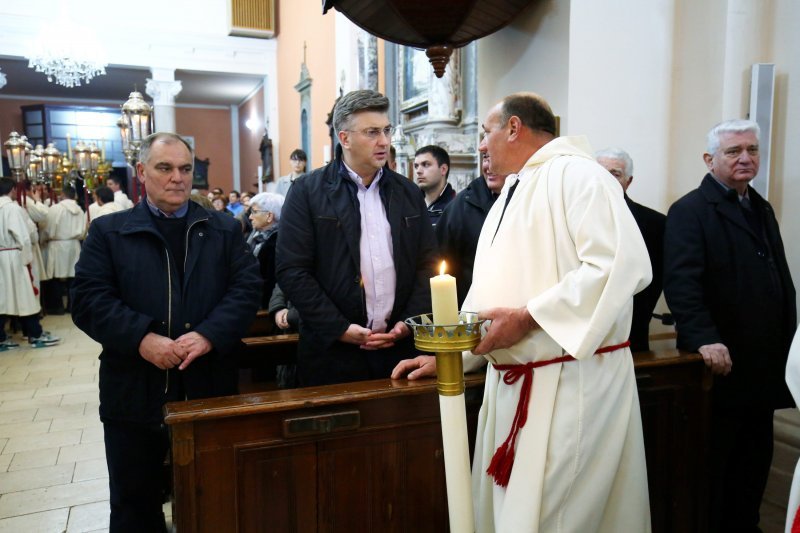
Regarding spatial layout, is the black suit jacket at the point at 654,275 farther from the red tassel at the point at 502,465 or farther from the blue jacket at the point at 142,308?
the blue jacket at the point at 142,308

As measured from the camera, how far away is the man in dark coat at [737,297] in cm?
243

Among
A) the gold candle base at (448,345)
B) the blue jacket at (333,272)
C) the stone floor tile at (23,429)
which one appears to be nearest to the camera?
the gold candle base at (448,345)

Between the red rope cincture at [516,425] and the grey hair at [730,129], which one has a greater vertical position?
the grey hair at [730,129]

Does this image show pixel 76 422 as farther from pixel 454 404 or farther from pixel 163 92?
pixel 163 92

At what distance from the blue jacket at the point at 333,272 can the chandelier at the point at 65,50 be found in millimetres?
9764

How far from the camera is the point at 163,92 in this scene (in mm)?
12281

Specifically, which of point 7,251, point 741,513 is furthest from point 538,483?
point 7,251

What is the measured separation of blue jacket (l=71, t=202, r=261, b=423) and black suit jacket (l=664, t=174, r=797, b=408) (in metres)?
1.65

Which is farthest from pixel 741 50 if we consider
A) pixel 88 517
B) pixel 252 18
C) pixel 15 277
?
pixel 252 18

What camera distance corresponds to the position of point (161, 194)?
220 centimetres

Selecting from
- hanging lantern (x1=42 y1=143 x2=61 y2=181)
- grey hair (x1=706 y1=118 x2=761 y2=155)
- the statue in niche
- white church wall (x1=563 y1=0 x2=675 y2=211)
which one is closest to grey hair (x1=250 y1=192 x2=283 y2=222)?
white church wall (x1=563 y1=0 x2=675 y2=211)

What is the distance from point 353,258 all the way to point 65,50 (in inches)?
394

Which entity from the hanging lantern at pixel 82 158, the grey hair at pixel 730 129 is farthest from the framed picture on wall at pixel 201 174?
the grey hair at pixel 730 129

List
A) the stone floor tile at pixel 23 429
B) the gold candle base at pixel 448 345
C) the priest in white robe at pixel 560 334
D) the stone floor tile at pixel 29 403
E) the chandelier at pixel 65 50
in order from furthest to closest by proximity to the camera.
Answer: the chandelier at pixel 65 50, the stone floor tile at pixel 29 403, the stone floor tile at pixel 23 429, the priest in white robe at pixel 560 334, the gold candle base at pixel 448 345
